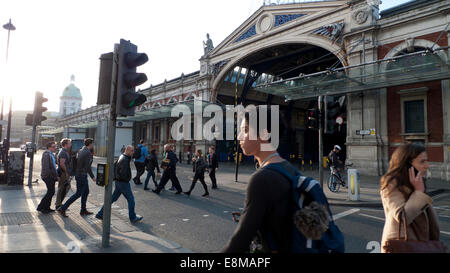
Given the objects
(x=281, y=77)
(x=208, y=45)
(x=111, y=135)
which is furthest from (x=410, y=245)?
(x=281, y=77)

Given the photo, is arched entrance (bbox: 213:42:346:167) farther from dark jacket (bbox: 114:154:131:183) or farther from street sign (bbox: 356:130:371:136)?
dark jacket (bbox: 114:154:131:183)

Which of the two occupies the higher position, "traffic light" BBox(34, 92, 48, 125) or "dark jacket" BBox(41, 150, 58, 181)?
"traffic light" BBox(34, 92, 48, 125)

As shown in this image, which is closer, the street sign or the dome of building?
the street sign

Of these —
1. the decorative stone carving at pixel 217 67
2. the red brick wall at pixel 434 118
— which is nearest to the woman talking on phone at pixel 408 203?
the red brick wall at pixel 434 118

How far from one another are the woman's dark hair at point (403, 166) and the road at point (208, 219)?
8.90 ft

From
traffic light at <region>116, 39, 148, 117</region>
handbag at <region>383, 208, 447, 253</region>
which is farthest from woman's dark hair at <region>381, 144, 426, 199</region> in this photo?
traffic light at <region>116, 39, 148, 117</region>

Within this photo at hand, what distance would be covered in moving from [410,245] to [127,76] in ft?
13.5

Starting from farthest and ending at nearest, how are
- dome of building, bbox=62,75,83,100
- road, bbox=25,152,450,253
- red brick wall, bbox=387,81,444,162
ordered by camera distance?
dome of building, bbox=62,75,83,100 → red brick wall, bbox=387,81,444,162 → road, bbox=25,152,450,253

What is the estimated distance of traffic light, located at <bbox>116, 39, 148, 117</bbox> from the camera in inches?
167

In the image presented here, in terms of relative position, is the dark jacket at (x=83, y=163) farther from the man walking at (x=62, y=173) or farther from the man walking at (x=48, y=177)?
the man walking at (x=48, y=177)

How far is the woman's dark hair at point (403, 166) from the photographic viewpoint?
6.73 ft

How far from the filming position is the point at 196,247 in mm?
4410

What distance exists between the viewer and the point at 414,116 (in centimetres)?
1552
